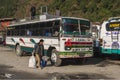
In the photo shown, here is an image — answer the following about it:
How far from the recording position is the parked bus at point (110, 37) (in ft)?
70.4

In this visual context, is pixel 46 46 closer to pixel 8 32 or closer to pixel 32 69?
pixel 32 69

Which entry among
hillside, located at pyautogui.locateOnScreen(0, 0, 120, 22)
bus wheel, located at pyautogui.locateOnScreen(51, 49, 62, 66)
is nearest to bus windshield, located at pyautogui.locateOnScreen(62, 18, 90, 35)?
bus wheel, located at pyautogui.locateOnScreen(51, 49, 62, 66)

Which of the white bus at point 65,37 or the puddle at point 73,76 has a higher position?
the white bus at point 65,37

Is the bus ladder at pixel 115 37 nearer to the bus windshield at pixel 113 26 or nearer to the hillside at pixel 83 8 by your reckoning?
the bus windshield at pixel 113 26

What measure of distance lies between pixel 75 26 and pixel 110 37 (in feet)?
12.2

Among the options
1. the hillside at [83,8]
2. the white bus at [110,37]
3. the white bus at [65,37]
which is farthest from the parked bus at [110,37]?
the hillside at [83,8]

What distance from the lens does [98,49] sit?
24.2 meters

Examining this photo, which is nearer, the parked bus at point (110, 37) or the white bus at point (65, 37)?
the white bus at point (65, 37)

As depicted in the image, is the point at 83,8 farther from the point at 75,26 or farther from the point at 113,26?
the point at 75,26

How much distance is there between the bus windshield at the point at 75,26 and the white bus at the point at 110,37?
2586mm

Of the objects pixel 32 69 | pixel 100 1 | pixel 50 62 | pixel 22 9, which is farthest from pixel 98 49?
pixel 22 9

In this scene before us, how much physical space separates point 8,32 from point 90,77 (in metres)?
15.6

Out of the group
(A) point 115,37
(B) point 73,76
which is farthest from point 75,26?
(B) point 73,76

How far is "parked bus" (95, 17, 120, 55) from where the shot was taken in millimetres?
21469
